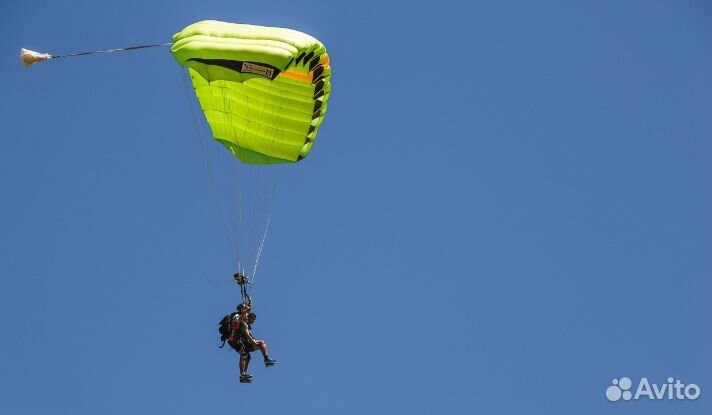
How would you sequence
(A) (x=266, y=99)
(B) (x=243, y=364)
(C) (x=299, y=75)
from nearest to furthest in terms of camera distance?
(B) (x=243, y=364) < (C) (x=299, y=75) < (A) (x=266, y=99)

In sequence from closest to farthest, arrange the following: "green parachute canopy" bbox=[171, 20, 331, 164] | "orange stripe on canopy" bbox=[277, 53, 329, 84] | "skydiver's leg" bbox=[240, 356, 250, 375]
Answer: "green parachute canopy" bbox=[171, 20, 331, 164] → "skydiver's leg" bbox=[240, 356, 250, 375] → "orange stripe on canopy" bbox=[277, 53, 329, 84]

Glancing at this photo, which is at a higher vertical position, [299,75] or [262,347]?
[299,75]

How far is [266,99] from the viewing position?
29625 mm

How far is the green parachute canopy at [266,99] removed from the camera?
27719mm

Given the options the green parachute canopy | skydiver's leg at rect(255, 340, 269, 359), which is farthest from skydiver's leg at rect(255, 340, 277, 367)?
the green parachute canopy

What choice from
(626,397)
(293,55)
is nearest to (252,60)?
(293,55)

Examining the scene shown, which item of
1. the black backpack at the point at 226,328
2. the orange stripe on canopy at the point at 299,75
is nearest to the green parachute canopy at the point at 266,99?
the orange stripe on canopy at the point at 299,75

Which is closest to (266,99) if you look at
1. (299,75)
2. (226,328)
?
(299,75)

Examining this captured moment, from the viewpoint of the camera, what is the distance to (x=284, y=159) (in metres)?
30.1

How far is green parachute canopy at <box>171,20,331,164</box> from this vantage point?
27719 millimetres

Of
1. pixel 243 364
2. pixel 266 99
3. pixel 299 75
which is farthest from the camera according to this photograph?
pixel 266 99

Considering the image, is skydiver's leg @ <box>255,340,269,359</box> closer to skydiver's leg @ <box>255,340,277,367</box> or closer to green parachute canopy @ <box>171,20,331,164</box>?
skydiver's leg @ <box>255,340,277,367</box>

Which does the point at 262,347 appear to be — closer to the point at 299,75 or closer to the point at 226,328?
the point at 226,328

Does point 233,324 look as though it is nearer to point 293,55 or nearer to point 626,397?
point 293,55
